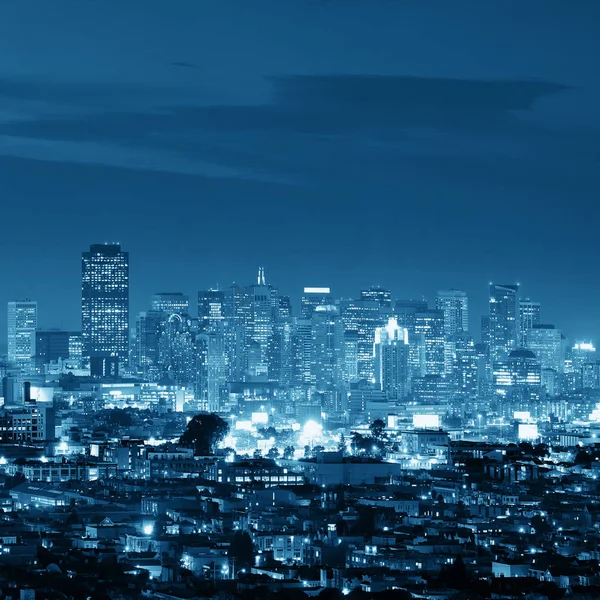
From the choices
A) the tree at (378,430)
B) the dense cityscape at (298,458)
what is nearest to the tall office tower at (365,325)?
the dense cityscape at (298,458)

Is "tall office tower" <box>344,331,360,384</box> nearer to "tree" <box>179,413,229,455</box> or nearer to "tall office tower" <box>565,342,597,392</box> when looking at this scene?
"tall office tower" <box>565,342,597,392</box>

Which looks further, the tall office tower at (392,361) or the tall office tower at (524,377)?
the tall office tower at (392,361)

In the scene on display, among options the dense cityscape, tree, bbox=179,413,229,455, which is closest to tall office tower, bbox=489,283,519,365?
the dense cityscape

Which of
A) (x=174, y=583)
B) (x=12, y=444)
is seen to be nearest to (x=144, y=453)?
(x=12, y=444)

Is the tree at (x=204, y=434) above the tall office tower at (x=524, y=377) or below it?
below

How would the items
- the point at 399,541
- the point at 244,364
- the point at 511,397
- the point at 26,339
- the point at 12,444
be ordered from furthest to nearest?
the point at 26,339
the point at 244,364
the point at 511,397
the point at 12,444
the point at 399,541

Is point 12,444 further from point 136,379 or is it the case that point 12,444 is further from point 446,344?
point 446,344

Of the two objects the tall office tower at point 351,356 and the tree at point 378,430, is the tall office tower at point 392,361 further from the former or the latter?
the tree at point 378,430
